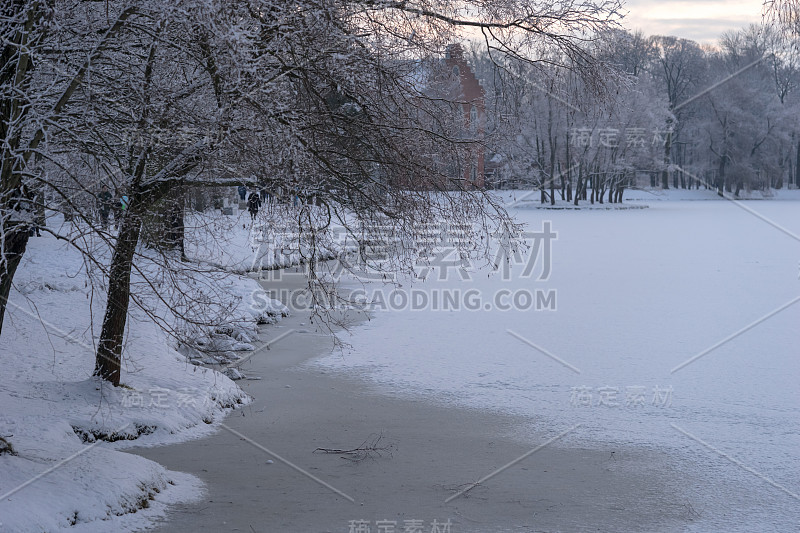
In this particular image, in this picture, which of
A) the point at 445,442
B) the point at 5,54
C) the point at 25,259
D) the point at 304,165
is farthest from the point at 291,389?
the point at 25,259

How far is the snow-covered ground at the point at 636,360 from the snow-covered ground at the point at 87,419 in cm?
243

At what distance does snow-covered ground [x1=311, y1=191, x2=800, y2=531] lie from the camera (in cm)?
794

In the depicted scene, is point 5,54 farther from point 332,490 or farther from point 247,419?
point 247,419

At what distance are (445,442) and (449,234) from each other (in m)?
2.29

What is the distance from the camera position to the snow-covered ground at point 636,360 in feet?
26.1

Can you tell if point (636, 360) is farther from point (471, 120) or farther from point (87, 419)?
point (87, 419)

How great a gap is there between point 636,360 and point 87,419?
23.4 ft

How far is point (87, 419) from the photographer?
823cm

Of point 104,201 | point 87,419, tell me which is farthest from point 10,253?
point 87,419

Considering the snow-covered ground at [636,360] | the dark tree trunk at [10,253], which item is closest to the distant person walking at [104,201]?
the dark tree trunk at [10,253]

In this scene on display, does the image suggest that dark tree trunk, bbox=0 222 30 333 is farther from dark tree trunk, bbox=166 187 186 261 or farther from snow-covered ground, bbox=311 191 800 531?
snow-covered ground, bbox=311 191 800 531

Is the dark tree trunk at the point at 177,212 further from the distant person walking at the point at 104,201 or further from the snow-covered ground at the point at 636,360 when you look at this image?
the snow-covered ground at the point at 636,360

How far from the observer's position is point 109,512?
6254 mm

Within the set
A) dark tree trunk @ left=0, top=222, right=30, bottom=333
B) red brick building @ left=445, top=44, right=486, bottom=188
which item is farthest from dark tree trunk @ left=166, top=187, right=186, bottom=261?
red brick building @ left=445, top=44, right=486, bottom=188
